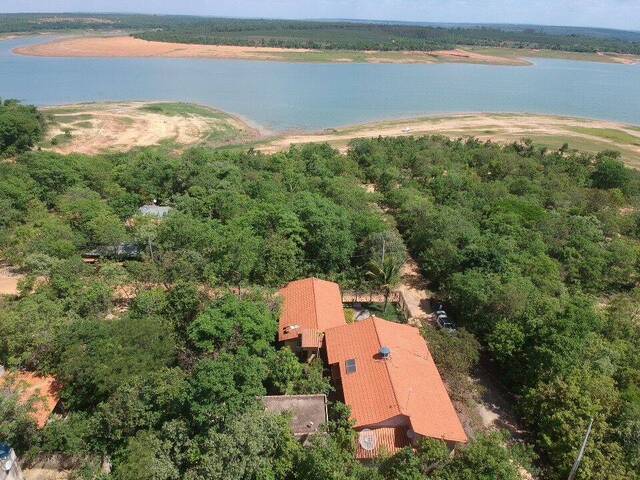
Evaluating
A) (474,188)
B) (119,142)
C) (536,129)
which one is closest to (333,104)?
(536,129)

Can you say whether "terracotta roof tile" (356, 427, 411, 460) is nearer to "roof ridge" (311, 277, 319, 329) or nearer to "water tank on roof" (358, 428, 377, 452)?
"water tank on roof" (358, 428, 377, 452)

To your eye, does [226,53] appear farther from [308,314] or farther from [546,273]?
[308,314]

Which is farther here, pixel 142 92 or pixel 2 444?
pixel 142 92

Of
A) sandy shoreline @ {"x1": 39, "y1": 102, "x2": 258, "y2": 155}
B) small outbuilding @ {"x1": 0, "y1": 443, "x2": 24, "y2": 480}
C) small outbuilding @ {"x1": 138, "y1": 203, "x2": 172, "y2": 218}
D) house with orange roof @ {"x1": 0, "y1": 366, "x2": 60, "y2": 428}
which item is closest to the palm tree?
small outbuilding @ {"x1": 138, "y1": 203, "x2": 172, "y2": 218}

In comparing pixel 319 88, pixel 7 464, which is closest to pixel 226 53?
pixel 319 88

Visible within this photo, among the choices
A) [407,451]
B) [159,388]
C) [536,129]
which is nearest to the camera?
[407,451]

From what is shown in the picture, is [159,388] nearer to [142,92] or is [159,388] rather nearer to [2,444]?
[2,444]

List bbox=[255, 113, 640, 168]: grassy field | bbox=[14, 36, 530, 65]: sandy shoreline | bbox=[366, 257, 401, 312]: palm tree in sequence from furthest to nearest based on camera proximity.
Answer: bbox=[14, 36, 530, 65]: sandy shoreline < bbox=[255, 113, 640, 168]: grassy field < bbox=[366, 257, 401, 312]: palm tree

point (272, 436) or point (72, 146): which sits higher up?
point (272, 436)
